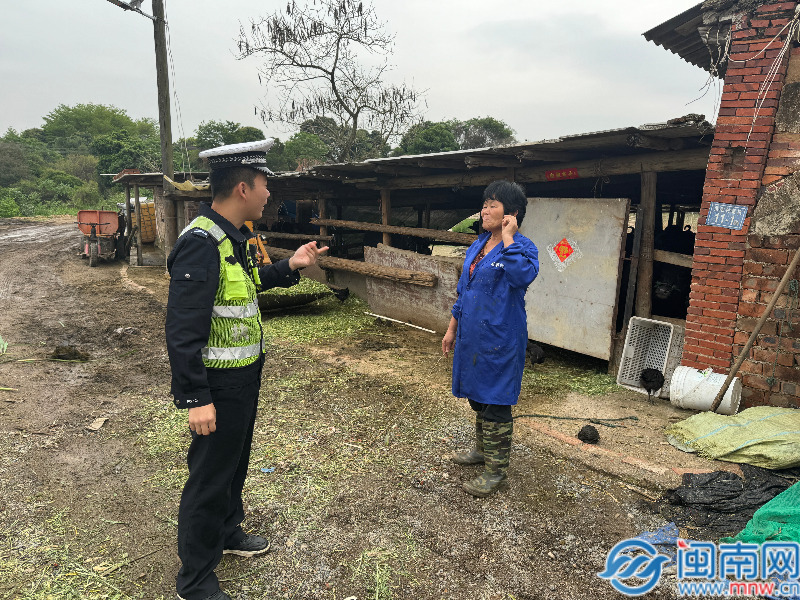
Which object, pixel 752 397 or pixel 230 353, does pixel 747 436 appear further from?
pixel 230 353

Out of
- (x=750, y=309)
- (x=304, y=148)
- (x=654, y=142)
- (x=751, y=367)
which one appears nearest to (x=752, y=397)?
(x=751, y=367)

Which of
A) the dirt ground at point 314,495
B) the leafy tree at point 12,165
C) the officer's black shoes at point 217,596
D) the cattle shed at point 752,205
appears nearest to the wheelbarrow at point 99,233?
the dirt ground at point 314,495

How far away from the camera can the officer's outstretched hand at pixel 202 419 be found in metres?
2.05

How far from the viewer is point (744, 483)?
3396 millimetres

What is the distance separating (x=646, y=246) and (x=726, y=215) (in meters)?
1.23

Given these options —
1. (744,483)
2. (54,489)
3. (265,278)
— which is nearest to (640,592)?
(744,483)

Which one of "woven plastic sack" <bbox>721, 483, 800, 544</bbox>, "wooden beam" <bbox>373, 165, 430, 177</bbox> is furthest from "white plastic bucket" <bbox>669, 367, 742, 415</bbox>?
"wooden beam" <bbox>373, 165, 430, 177</bbox>

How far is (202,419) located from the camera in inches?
81.0

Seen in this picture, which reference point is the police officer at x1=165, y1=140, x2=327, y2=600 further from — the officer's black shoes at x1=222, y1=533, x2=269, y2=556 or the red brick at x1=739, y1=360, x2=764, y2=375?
the red brick at x1=739, y1=360, x2=764, y2=375

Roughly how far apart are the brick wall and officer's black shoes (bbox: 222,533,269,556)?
171 inches

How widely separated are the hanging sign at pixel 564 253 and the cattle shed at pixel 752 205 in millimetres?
1576

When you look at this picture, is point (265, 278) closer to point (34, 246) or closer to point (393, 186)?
point (393, 186)

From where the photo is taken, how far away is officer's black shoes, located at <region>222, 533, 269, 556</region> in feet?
8.87

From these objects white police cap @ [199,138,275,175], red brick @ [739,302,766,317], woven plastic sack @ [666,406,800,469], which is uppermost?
white police cap @ [199,138,275,175]
